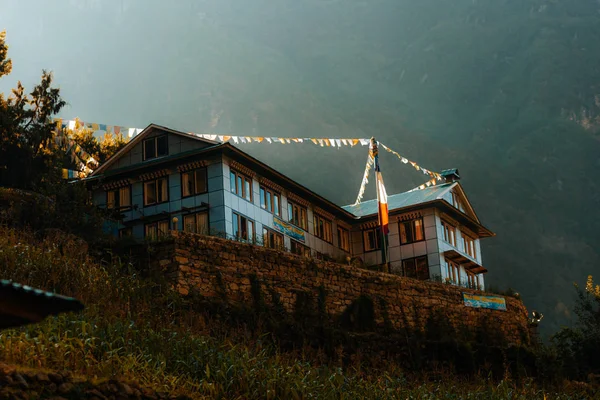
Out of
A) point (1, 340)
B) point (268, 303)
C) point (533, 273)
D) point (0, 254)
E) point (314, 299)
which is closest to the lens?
point (1, 340)

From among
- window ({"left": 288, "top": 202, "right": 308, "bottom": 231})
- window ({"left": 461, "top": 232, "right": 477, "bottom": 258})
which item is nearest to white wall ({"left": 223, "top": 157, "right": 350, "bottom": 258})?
window ({"left": 288, "top": 202, "right": 308, "bottom": 231})

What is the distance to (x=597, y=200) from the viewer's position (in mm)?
144375

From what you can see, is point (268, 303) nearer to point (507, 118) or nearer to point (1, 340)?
point (1, 340)

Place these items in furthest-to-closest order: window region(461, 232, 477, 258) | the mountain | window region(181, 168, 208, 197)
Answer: the mountain < window region(461, 232, 477, 258) < window region(181, 168, 208, 197)

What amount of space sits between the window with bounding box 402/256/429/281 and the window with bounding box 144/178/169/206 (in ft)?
48.4

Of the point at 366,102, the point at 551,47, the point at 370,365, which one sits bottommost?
the point at 370,365

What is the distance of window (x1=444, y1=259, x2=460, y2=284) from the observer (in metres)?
48.2

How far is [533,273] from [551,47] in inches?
2941

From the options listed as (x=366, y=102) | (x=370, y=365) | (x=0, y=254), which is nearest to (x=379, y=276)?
(x=370, y=365)

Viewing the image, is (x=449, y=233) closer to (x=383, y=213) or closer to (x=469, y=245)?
(x=469, y=245)

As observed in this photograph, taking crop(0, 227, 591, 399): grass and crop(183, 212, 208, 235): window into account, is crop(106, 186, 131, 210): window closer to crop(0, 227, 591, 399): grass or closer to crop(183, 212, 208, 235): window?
crop(183, 212, 208, 235): window

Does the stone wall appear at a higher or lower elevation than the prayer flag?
lower

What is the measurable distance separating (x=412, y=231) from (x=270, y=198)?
10909 mm

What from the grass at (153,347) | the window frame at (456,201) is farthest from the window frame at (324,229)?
the grass at (153,347)
